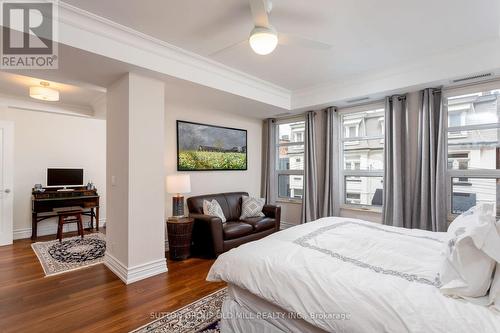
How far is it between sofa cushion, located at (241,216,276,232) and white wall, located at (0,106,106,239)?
3.72m

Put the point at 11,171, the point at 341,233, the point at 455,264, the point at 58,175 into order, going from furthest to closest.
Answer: the point at 58,175
the point at 11,171
the point at 341,233
the point at 455,264

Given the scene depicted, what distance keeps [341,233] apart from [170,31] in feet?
8.64

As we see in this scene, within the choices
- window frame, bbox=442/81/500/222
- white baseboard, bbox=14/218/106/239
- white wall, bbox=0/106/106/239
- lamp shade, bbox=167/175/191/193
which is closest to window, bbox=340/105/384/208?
window frame, bbox=442/81/500/222

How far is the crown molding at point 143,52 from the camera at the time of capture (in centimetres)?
229

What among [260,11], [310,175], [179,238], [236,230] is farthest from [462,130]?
[179,238]

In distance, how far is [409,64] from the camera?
A: 133 inches

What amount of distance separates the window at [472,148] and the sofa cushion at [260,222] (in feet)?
8.60

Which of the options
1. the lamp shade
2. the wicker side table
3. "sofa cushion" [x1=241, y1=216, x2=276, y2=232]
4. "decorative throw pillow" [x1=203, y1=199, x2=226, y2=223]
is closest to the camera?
the wicker side table

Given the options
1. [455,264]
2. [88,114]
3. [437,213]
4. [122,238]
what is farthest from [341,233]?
[88,114]

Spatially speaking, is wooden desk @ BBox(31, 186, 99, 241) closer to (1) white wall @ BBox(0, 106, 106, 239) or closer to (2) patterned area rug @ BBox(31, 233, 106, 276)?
(1) white wall @ BBox(0, 106, 106, 239)

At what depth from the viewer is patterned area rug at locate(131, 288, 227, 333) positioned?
200cm

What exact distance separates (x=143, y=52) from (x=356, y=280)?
2.93 meters

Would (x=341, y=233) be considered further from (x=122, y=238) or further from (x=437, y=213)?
(x=122, y=238)

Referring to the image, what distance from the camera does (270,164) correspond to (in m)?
5.42
